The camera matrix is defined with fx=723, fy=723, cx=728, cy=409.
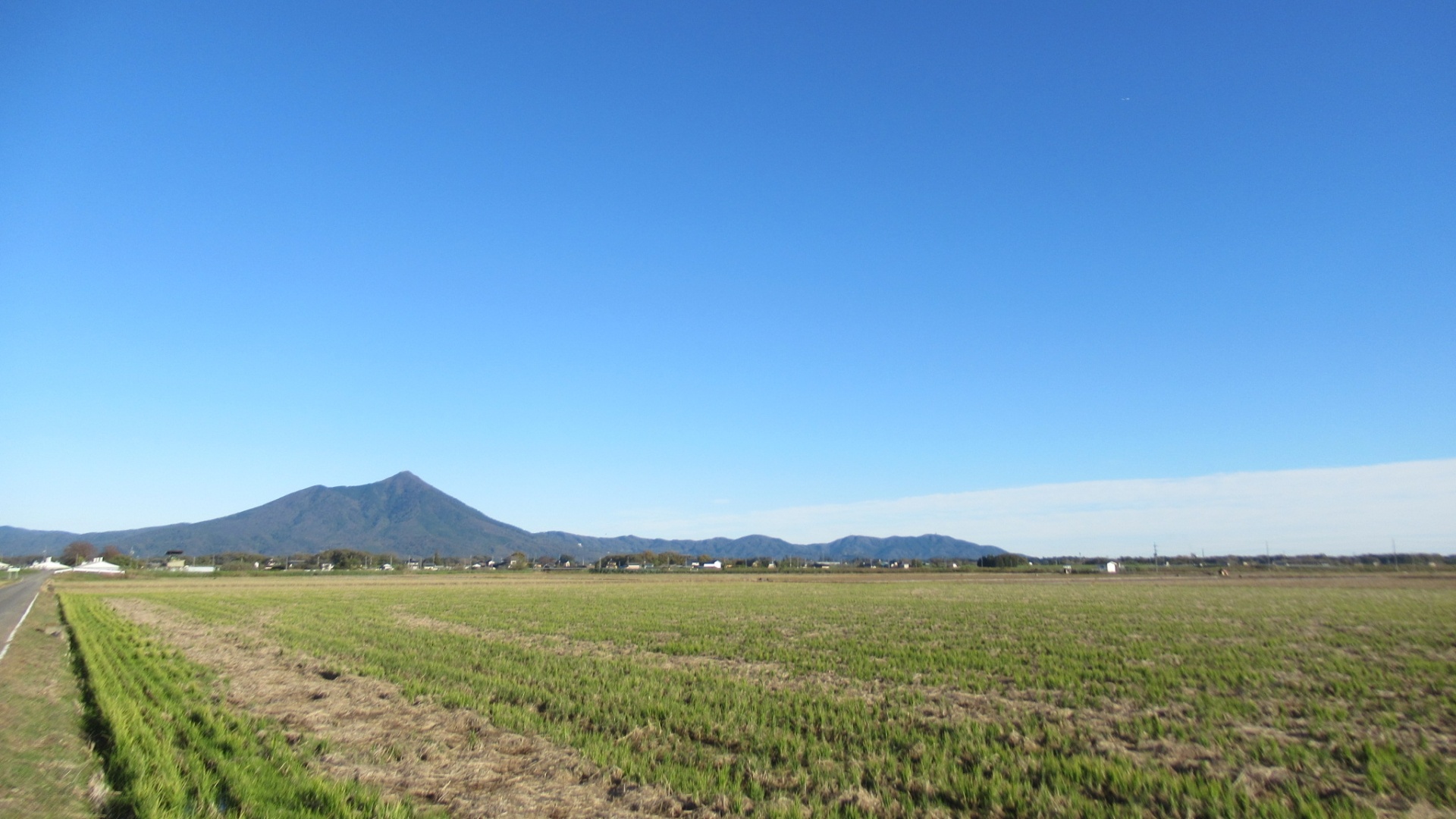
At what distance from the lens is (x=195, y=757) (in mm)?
10031

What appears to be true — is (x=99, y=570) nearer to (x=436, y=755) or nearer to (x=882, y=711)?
(x=436, y=755)

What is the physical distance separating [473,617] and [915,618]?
68.6 feet

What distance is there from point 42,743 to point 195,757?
3.18 m

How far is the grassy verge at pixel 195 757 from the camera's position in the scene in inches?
327

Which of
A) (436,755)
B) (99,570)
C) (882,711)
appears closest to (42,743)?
(436,755)

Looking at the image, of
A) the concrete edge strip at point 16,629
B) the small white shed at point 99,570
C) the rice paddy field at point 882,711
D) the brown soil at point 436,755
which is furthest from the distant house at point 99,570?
the brown soil at point 436,755

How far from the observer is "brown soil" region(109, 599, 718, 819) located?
347 inches

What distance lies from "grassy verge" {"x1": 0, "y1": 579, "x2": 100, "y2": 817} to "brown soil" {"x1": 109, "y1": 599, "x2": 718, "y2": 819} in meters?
2.63

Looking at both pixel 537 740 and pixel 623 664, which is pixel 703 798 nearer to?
pixel 537 740

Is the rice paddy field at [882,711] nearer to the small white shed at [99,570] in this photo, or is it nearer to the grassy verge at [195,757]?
the grassy verge at [195,757]

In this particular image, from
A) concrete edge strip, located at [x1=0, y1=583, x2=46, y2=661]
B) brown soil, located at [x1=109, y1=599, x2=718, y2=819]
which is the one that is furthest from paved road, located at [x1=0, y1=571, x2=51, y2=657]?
brown soil, located at [x1=109, y1=599, x2=718, y2=819]

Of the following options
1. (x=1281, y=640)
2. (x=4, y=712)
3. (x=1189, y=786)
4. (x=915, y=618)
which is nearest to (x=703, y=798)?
(x=1189, y=786)

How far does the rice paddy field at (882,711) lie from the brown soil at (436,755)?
29cm

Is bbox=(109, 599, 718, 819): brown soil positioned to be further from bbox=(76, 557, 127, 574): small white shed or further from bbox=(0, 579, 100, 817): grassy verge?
bbox=(76, 557, 127, 574): small white shed
